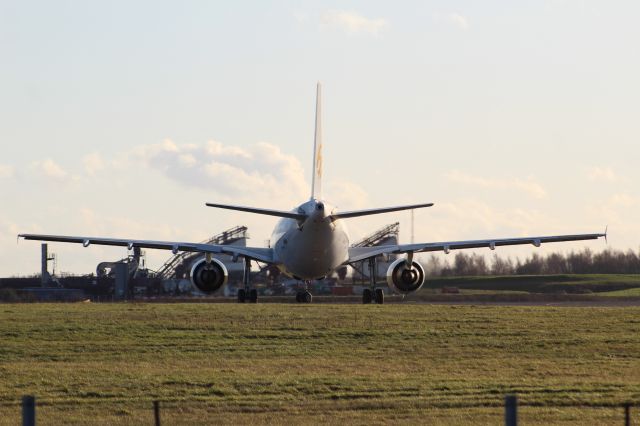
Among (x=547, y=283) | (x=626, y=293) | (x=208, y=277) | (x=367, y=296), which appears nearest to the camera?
(x=208, y=277)

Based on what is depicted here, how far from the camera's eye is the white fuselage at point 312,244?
52656 mm

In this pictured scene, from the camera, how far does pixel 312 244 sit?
5425 cm

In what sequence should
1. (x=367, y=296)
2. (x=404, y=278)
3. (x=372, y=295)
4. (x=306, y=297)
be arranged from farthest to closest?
(x=306, y=297), (x=367, y=296), (x=372, y=295), (x=404, y=278)

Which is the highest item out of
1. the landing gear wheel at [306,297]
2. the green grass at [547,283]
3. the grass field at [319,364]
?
the green grass at [547,283]

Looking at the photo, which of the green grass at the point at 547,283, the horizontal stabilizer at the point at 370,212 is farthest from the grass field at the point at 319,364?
the green grass at the point at 547,283

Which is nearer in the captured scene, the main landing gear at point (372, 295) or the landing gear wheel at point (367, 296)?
the main landing gear at point (372, 295)

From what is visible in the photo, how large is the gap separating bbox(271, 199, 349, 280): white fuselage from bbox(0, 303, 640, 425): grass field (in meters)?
4.15

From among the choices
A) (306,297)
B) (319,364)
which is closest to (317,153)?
(306,297)

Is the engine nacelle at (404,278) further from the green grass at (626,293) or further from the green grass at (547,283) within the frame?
the green grass at (547,283)

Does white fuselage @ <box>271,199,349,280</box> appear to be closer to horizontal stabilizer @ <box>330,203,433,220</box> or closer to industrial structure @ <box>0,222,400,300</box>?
horizontal stabilizer @ <box>330,203,433,220</box>

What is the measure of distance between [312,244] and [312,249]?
47 centimetres

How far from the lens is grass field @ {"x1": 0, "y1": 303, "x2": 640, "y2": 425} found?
25.5 meters

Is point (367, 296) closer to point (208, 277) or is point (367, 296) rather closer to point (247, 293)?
point (247, 293)

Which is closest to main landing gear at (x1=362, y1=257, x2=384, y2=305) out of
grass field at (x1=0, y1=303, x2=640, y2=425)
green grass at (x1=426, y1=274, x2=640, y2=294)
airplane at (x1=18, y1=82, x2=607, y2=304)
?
airplane at (x1=18, y1=82, x2=607, y2=304)
